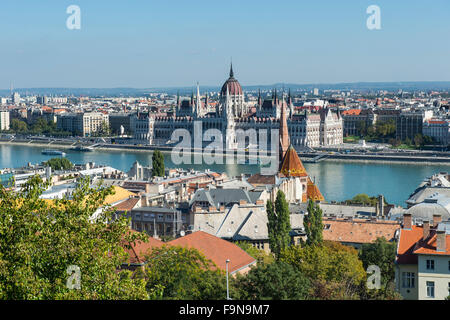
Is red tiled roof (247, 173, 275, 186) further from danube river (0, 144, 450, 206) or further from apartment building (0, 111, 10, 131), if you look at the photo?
apartment building (0, 111, 10, 131)

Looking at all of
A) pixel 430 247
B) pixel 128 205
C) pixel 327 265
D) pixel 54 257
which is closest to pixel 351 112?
pixel 128 205

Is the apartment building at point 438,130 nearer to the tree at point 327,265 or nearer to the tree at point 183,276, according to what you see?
the tree at point 327,265

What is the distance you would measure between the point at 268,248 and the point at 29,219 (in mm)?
6231

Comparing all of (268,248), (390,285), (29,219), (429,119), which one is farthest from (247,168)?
(29,219)

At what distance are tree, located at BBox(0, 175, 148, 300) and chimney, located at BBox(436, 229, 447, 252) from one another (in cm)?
338

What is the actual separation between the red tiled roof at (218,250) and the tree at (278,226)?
5.15 feet

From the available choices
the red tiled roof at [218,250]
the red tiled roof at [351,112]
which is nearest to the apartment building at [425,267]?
the red tiled roof at [218,250]

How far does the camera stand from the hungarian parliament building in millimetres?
42750

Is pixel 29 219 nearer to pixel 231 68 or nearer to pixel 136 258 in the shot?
pixel 136 258

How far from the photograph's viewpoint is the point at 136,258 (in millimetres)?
7125

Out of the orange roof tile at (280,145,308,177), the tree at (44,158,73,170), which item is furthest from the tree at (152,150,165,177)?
the tree at (44,158,73,170)

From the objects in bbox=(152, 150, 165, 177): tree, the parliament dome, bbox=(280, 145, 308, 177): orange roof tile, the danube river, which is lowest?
the danube river

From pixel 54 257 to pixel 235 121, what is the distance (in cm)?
4131

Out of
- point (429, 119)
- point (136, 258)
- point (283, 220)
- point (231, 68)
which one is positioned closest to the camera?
point (136, 258)
